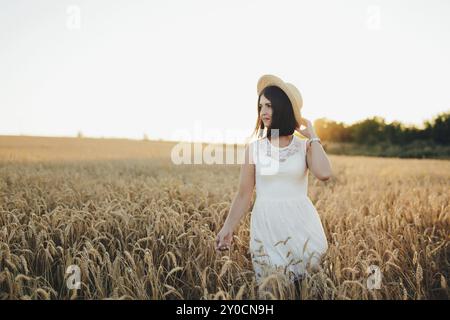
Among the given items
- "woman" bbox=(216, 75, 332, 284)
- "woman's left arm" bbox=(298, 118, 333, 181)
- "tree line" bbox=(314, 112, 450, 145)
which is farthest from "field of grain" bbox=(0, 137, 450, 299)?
"tree line" bbox=(314, 112, 450, 145)

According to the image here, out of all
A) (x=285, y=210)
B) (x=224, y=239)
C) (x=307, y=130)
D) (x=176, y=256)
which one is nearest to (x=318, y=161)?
(x=307, y=130)

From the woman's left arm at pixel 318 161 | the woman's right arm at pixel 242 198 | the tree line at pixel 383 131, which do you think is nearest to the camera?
the woman's left arm at pixel 318 161

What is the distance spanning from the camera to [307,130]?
2477 mm

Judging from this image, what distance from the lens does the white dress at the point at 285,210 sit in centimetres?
242

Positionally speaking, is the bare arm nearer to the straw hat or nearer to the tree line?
the straw hat

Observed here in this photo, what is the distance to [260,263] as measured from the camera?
2.16m

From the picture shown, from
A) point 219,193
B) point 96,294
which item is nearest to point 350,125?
point 219,193

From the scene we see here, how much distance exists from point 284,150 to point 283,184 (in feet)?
0.79

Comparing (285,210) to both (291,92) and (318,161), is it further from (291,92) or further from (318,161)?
(291,92)

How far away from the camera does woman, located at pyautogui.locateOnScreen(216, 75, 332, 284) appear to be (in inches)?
95.0

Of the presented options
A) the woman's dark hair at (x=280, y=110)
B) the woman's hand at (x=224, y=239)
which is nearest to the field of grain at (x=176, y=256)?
the woman's hand at (x=224, y=239)

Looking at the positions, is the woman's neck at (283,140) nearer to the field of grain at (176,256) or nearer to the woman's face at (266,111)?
the woman's face at (266,111)
